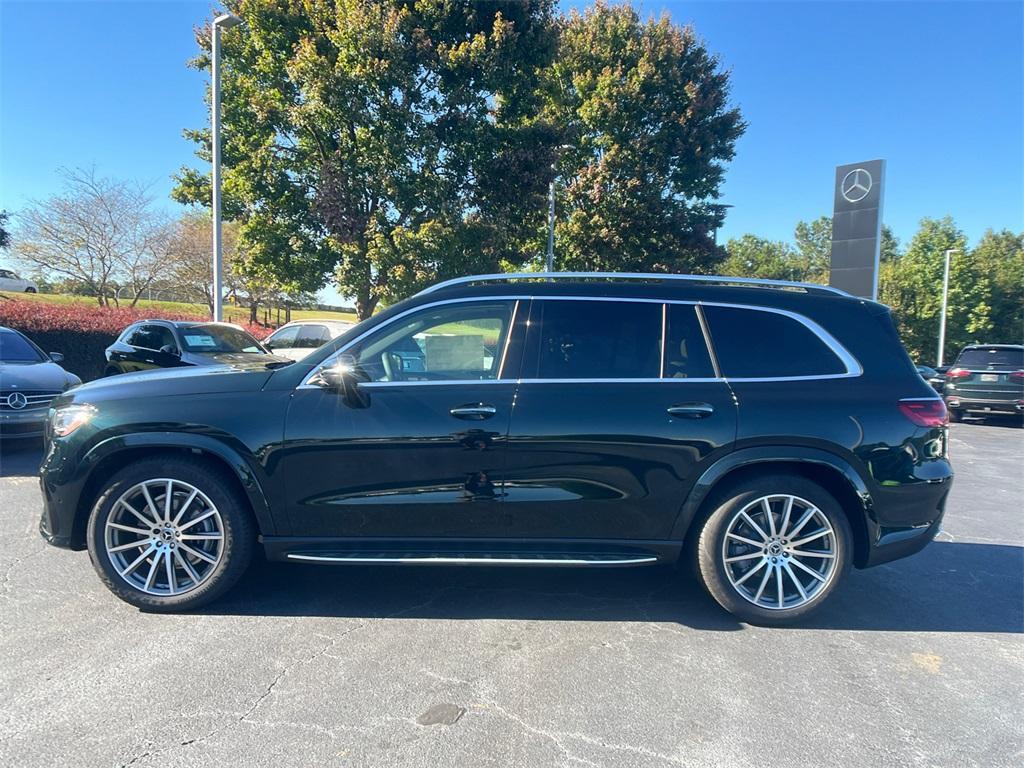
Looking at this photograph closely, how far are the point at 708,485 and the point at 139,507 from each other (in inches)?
128

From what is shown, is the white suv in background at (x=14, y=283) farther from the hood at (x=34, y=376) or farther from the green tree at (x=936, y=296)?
the green tree at (x=936, y=296)

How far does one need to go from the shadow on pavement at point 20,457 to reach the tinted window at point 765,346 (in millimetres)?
7231

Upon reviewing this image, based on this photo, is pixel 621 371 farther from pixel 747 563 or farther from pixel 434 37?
pixel 434 37

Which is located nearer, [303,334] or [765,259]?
[303,334]

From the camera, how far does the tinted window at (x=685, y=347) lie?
3.57 meters

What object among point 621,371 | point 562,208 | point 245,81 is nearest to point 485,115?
point 245,81

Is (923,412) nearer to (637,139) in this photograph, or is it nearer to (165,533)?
(165,533)

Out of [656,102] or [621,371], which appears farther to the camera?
[656,102]

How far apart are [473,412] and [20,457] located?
737 centimetres

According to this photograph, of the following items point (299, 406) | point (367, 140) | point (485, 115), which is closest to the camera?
point (299, 406)

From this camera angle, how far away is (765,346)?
3.63m

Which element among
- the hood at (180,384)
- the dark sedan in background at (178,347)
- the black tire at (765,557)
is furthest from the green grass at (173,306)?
the black tire at (765,557)

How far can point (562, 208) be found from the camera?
21.2m

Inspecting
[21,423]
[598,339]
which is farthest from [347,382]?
[21,423]
